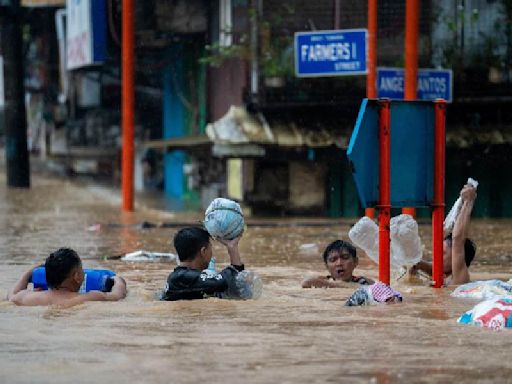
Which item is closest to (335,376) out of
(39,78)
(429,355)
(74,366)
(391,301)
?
(429,355)

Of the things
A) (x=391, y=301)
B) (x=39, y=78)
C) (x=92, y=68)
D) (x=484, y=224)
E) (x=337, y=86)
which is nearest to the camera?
(x=391, y=301)

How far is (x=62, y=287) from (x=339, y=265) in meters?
2.35

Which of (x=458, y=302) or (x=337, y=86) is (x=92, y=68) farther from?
(x=458, y=302)

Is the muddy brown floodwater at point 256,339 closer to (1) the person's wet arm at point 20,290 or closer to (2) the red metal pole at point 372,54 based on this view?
(1) the person's wet arm at point 20,290

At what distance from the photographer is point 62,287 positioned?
9945mm

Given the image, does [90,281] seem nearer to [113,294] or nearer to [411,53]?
[113,294]

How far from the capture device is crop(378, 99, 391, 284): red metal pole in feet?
35.2

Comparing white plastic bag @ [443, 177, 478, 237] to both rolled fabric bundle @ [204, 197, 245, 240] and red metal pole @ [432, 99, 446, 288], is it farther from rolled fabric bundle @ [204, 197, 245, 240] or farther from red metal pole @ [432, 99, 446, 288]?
rolled fabric bundle @ [204, 197, 245, 240]

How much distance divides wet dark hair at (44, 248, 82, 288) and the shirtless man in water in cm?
322

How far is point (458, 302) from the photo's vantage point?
10219 mm

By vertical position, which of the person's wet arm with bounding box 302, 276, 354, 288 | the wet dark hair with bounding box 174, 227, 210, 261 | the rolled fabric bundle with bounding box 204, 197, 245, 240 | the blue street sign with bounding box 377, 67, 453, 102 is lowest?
the person's wet arm with bounding box 302, 276, 354, 288

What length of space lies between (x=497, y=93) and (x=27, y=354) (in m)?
15.5

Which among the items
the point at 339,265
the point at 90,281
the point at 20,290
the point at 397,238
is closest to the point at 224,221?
the point at 90,281

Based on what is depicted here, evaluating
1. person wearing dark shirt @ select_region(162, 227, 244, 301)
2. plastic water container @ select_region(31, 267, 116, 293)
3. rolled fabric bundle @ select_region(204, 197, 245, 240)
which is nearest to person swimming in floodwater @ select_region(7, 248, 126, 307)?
plastic water container @ select_region(31, 267, 116, 293)
